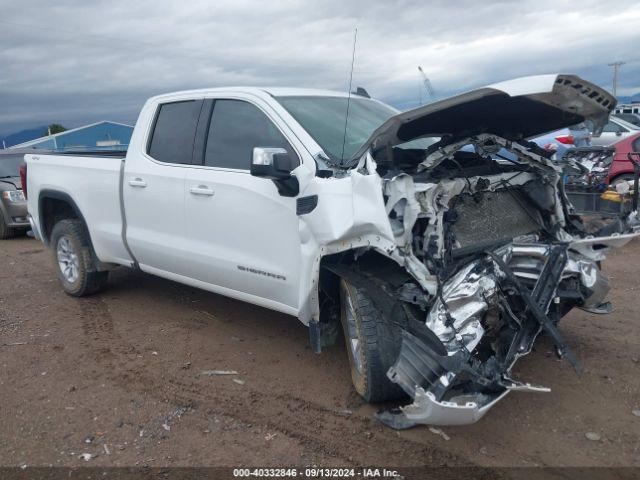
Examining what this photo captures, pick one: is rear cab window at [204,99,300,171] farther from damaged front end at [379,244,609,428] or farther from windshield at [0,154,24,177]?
windshield at [0,154,24,177]

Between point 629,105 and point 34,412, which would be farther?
point 629,105

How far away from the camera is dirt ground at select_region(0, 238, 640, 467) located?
3.34 metres

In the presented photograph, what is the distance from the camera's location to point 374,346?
3598 millimetres

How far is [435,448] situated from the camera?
3357mm

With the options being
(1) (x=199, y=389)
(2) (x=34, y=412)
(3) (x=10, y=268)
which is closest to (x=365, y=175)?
(1) (x=199, y=389)

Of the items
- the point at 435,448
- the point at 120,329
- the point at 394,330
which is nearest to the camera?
the point at 435,448

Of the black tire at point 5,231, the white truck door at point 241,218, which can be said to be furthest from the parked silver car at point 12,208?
the white truck door at point 241,218

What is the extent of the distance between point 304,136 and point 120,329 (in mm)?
2687

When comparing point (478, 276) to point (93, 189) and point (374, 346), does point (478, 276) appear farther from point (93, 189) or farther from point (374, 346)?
point (93, 189)

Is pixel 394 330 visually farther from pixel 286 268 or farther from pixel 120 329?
pixel 120 329

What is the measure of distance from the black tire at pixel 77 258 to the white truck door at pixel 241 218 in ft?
5.97

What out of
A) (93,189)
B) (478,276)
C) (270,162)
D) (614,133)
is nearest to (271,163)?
(270,162)

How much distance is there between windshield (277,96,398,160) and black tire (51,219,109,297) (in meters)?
2.89

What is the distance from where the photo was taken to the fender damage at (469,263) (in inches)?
121
